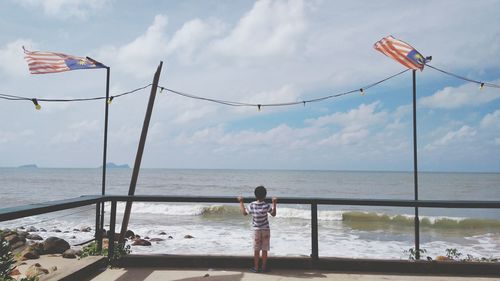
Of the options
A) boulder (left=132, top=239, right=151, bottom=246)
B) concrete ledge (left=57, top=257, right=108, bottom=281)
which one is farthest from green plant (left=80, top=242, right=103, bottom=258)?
boulder (left=132, top=239, right=151, bottom=246)

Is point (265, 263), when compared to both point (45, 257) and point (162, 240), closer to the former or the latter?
point (45, 257)

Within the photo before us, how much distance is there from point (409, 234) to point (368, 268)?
48.1ft

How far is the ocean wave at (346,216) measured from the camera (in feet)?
80.6

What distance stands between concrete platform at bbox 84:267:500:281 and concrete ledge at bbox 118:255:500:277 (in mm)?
184

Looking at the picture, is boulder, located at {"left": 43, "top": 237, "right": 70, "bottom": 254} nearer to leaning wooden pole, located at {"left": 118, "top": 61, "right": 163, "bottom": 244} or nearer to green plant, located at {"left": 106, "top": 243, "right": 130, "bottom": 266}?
leaning wooden pole, located at {"left": 118, "top": 61, "right": 163, "bottom": 244}

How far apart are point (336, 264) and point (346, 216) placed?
857 inches

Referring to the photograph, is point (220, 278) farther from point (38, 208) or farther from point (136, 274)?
point (38, 208)

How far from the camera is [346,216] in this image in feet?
88.0

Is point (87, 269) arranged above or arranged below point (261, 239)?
below

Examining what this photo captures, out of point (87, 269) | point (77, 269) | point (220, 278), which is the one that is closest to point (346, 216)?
point (220, 278)

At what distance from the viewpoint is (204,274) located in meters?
5.70

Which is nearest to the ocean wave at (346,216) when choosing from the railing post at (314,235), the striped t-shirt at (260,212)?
the railing post at (314,235)

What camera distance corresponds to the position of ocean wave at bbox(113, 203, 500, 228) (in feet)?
80.6

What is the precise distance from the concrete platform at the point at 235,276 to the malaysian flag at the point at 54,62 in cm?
430
